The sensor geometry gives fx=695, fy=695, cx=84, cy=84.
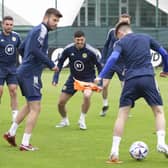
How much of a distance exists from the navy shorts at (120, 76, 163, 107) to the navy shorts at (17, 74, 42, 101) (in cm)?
172

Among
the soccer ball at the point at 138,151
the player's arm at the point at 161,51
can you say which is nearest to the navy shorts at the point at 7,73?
the player's arm at the point at 161,51

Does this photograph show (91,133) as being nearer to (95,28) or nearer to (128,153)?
(128,153)

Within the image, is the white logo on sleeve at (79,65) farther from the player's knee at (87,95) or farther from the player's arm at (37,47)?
the player's arm at (37,47)

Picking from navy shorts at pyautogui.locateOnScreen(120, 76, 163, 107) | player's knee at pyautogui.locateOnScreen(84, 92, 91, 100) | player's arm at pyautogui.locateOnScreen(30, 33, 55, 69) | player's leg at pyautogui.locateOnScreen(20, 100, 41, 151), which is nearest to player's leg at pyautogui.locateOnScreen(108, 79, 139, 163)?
navy shorts at pyautogui.locateOnScreen(120, 76, 163, 107)

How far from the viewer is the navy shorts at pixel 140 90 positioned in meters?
9.84

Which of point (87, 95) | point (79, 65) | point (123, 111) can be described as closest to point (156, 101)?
point (123, 111)

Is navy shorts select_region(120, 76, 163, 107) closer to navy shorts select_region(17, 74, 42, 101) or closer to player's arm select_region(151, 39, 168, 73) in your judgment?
player's arm select_region(151, 39, 168, 73)

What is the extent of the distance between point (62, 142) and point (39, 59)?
5.69 ft

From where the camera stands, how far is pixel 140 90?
390 inches

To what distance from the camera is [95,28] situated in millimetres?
39000

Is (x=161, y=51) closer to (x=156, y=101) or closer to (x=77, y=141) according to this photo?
(x=156, y=101)

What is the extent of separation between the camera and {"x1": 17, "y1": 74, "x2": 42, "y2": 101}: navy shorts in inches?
436

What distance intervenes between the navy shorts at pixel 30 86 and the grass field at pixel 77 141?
87 cm

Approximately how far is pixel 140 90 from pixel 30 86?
80.3 inches
